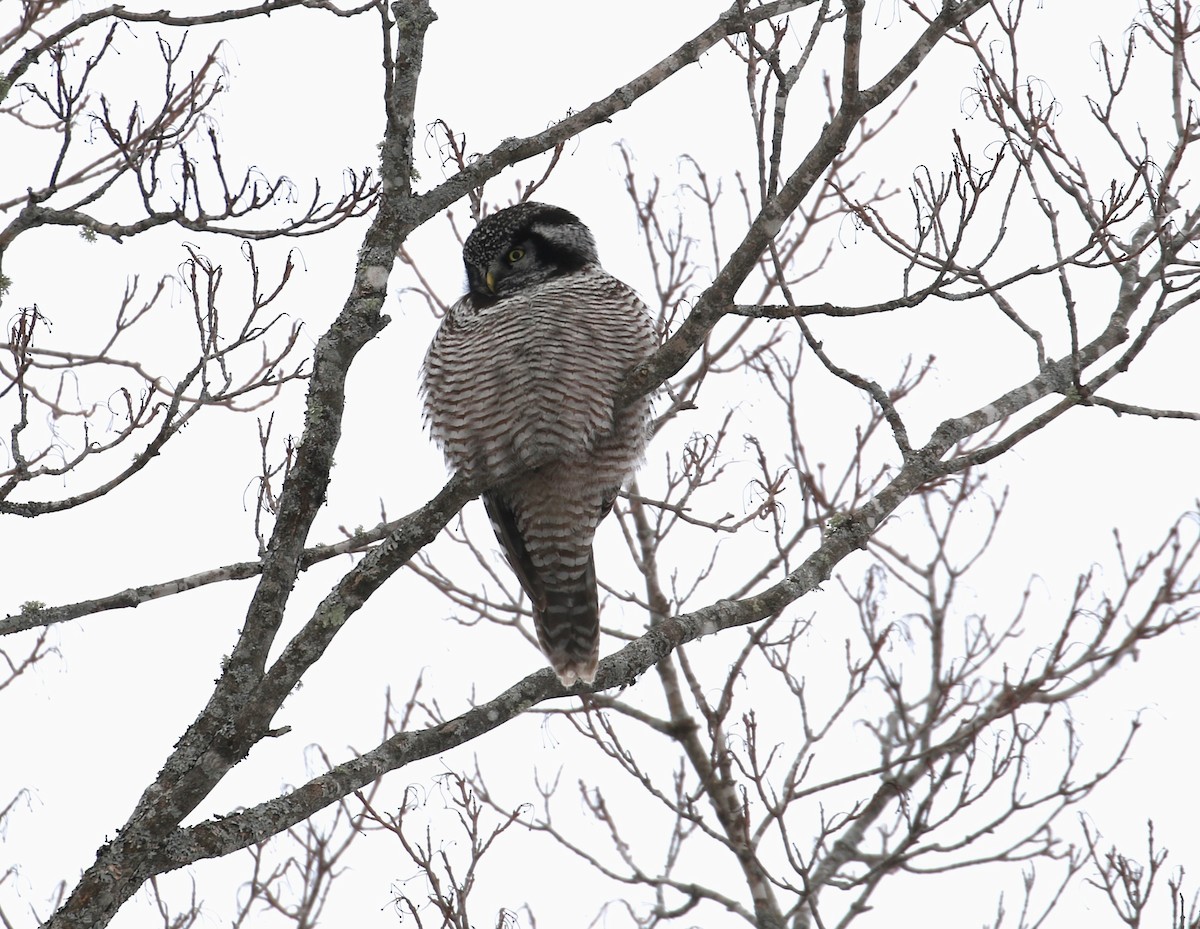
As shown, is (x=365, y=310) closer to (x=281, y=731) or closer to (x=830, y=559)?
(x=281, y=731)

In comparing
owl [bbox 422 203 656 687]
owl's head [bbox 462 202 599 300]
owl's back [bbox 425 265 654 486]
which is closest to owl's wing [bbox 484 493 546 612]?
owl [bbox 422 203 656 687]

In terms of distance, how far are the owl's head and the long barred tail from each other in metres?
1.49

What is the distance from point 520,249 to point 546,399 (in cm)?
117

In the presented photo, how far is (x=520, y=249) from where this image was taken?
6.88 metres

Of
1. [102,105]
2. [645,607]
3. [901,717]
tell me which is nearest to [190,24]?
[102,105]

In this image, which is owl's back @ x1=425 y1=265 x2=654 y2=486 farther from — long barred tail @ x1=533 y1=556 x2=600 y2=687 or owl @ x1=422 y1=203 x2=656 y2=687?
long barred tail @ x1=533 y1=556 x2=600 y2=687

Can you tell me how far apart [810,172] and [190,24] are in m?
2.27

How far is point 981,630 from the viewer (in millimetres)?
7242

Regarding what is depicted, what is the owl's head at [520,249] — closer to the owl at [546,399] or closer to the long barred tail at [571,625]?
the owl at [546,399]

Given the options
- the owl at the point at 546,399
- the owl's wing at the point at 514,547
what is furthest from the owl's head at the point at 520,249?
the owl's wing at the point at 514,547

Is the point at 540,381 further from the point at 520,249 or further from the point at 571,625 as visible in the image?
the point at 571,625

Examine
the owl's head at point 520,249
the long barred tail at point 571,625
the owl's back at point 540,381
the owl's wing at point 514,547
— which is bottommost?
the long barred tail at point 571,625

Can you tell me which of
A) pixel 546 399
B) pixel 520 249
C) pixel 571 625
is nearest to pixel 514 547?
pixel 571 625

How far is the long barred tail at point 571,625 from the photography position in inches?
256
